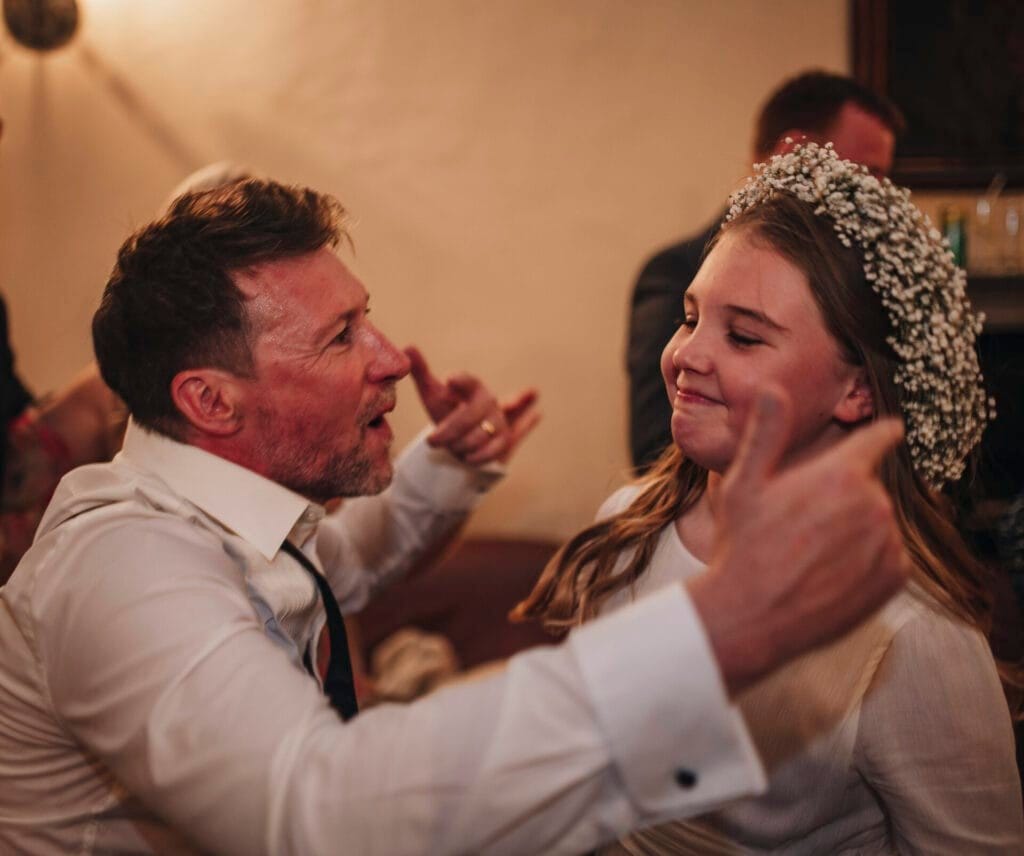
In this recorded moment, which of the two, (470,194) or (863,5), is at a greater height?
(470,194)

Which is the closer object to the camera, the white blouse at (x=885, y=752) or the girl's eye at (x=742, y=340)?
the white blouse at (x=885, y=752)

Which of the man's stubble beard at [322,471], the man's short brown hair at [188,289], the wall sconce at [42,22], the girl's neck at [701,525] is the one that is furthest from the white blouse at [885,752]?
the wall sconce at [42,22]

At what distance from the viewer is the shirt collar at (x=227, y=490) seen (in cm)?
136

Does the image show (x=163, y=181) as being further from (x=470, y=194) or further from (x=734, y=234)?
(x=734, y=234)

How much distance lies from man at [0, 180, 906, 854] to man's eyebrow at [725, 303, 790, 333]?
0.47m

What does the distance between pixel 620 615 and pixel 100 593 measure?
1.81ft

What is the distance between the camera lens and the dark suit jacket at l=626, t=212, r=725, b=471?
2311 millimetres

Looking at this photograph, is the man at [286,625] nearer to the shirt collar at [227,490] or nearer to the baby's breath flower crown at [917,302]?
the shirt collar at [227,490]

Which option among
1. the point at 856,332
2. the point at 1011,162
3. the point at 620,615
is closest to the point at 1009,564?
the point at 856,332

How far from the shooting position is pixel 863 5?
12.5ft

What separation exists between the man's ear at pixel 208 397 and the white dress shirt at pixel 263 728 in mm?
120

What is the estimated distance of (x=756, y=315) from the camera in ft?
4.59

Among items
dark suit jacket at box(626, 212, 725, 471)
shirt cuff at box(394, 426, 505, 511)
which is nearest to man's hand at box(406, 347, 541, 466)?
shirt cuff at box(394, 426, 505, 511)

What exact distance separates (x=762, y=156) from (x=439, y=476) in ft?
3.34
